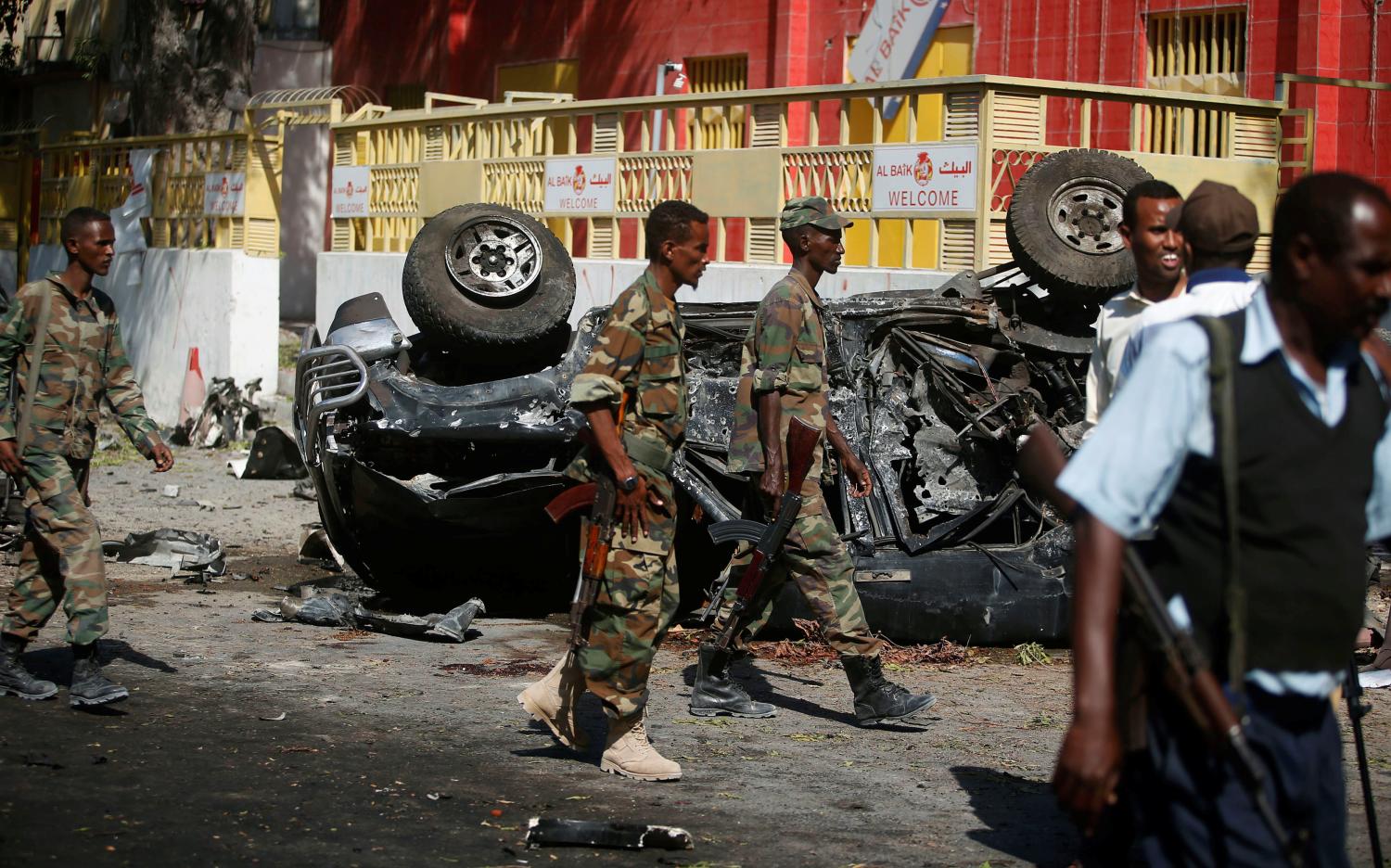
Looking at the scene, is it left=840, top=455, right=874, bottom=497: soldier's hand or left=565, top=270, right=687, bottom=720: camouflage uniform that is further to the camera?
left=840, top=455, right=874, bottom=497: soldier's hand

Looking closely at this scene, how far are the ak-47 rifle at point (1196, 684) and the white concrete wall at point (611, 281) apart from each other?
22.4 feet

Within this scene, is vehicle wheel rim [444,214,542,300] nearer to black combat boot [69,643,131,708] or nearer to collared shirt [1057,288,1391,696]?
black combat boot [69,643,131,708]

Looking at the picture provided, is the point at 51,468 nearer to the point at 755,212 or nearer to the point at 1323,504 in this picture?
the point at 1323,504

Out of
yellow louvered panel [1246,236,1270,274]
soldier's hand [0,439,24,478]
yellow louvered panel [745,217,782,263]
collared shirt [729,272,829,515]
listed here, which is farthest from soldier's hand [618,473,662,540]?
yellow louvered panel [1246,236,1270,274]

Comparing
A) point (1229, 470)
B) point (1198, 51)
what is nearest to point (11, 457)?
point (1229, 470)

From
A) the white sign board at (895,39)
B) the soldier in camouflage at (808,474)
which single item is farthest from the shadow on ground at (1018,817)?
the white sign board at (895,39)

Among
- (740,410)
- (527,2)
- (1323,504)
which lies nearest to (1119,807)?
(1323,504)

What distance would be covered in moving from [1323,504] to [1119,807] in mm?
832

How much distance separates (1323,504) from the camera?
2.69m

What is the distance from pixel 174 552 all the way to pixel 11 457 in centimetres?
364

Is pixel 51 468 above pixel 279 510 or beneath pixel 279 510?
above

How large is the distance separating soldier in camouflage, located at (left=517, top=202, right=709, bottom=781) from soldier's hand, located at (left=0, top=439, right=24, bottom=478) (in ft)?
7.20

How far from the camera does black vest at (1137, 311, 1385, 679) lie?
2.66 m

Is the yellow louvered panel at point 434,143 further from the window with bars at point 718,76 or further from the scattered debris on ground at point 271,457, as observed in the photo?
the scattered debris on ground at point 271,457
